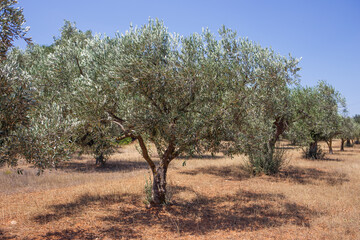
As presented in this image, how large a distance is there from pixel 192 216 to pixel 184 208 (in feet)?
3.78

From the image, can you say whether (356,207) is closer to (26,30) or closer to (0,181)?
(26,30)

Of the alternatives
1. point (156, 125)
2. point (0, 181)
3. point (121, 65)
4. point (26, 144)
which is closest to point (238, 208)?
point (156, 125)

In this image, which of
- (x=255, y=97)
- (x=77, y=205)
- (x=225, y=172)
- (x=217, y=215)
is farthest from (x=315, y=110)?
(x=77, y=205)

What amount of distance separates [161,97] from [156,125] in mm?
1151

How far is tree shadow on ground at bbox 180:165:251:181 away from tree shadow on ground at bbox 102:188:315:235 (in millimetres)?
6818

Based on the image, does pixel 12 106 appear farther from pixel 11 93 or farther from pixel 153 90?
pixel 153 90

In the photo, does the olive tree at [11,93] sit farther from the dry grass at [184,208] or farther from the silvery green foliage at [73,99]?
the dry grass at [184,208]

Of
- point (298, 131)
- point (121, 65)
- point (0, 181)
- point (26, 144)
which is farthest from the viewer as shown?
point (298, 131)

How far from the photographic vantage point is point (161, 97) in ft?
33.6

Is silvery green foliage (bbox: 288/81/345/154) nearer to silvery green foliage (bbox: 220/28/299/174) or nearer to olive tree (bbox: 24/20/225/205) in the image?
silvery green foliage (bbox: 220/28/299/174)

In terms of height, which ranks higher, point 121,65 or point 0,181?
point 121,65

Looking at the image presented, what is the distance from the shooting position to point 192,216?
11.4 m

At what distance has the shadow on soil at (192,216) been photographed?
32.1ft

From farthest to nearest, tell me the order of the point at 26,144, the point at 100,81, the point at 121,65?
the point at 100,81, the point at 121,65, the point at 26,144
